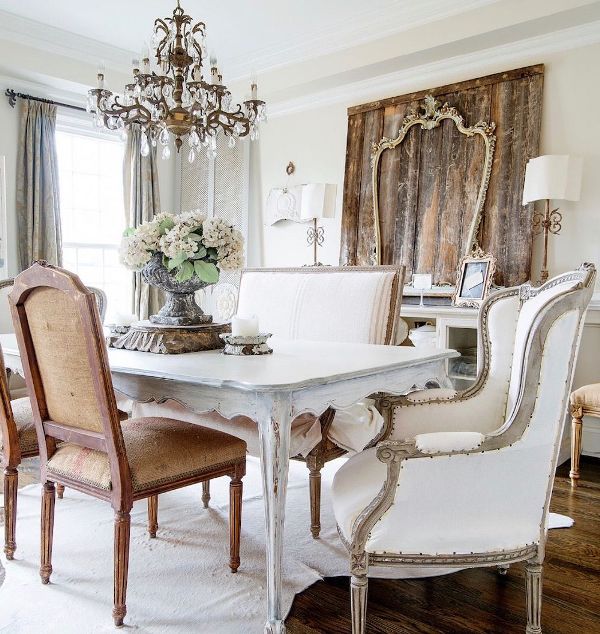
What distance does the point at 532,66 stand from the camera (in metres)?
3.72

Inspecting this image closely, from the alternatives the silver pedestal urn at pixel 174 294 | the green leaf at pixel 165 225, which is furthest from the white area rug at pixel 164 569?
the green leaf at pixel 165 225

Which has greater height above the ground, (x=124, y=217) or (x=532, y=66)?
(x=532, y=66)

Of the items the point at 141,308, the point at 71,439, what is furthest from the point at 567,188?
the point at 141,308

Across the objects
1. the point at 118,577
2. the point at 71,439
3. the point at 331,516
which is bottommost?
the point at 331,516

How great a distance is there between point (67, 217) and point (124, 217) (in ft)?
1.62

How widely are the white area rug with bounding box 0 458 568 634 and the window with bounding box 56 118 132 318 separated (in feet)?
10.0

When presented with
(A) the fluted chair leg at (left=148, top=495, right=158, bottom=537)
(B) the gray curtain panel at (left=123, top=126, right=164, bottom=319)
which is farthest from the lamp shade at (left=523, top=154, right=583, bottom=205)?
(B) the gray curtain panel at (left=123, top=126, right=164, bottom=319)

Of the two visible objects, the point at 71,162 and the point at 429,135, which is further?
the point at 71,162

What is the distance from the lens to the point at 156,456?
1.78m

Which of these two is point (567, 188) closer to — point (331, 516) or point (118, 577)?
point (331, 516)

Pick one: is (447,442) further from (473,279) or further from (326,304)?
(473,279)

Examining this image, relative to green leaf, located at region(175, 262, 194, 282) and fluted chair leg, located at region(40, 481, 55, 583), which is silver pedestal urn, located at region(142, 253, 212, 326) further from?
fluted chair leg, located at region(40, 481, 55, 583)

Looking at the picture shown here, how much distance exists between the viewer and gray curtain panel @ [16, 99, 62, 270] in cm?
469

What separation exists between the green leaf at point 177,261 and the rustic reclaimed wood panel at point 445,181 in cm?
236
